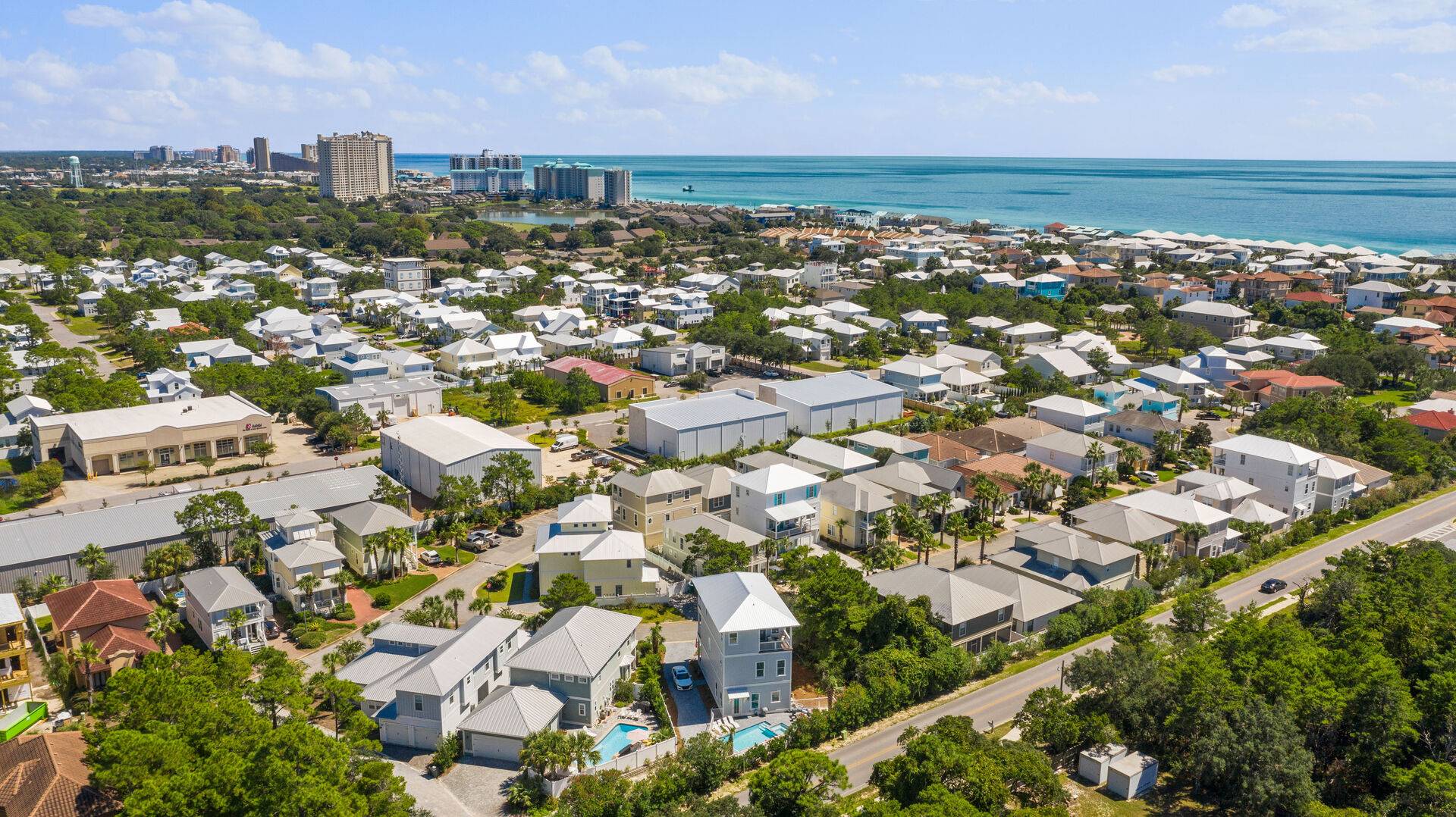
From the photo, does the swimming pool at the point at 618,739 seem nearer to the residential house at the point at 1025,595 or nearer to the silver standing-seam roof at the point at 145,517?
the residential house at the point at 1025,595

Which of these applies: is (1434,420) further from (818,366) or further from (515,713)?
(515,713)

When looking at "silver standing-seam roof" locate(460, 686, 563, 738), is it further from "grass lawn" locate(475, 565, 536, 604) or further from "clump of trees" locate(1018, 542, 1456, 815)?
"clump of trees" locate(1018, 542, 1456, 815)

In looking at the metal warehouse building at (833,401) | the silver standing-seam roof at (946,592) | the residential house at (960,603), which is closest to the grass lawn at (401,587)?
the silver standing-seam roof at (946,592)

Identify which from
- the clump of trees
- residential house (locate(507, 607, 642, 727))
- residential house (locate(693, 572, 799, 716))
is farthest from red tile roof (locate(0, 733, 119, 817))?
Answer: the clump of trees

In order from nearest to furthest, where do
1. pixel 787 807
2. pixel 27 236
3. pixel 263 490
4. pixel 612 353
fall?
pixel 787 807, pixel 263 490, pixel 612 353, pixel 27 236

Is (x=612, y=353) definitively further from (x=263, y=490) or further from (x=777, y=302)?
(x=263, y=490)

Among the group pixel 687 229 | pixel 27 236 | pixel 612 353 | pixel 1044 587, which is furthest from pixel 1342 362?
pixel 27 236
